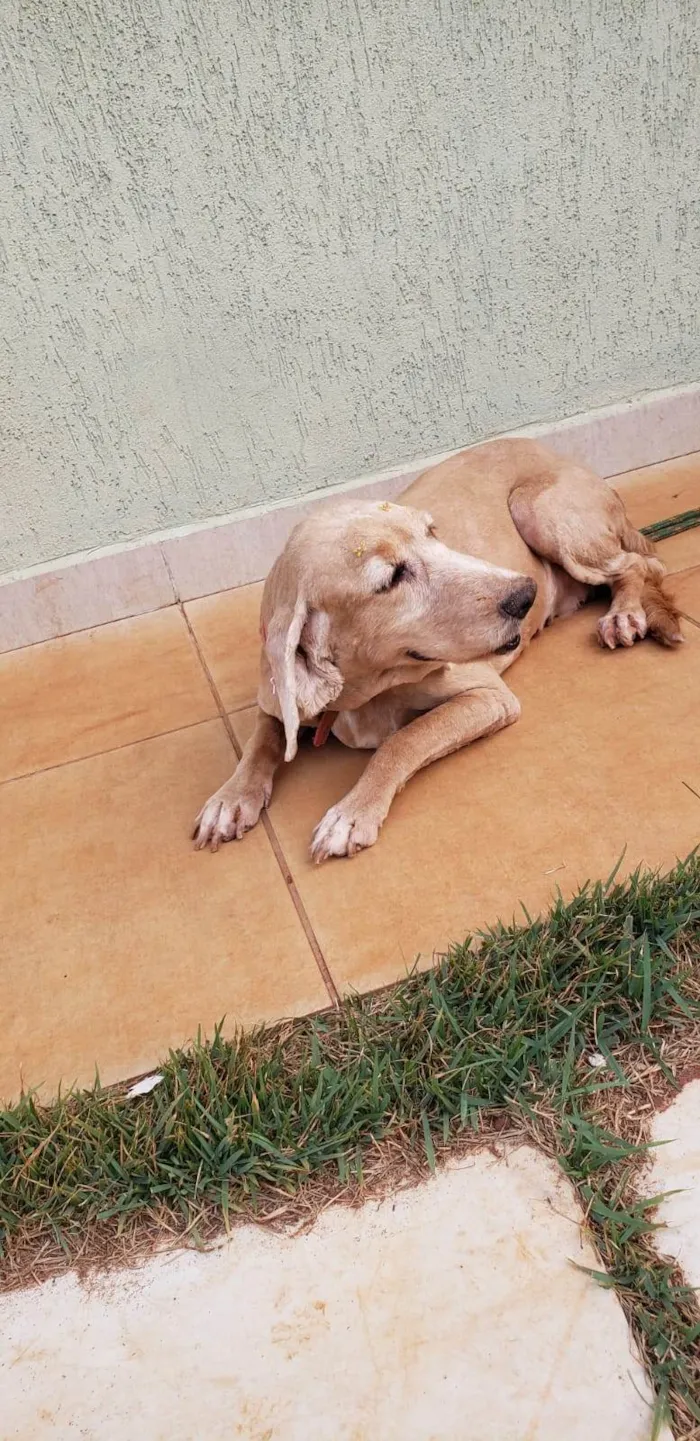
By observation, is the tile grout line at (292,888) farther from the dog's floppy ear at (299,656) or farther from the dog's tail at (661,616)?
the dog's tail at (661,616)

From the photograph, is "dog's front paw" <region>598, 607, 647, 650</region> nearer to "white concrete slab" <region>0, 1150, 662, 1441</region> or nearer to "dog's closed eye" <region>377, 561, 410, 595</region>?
"dog's closed eye" <region>377, 561, 410, 595</region>

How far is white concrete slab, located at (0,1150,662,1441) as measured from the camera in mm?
1288

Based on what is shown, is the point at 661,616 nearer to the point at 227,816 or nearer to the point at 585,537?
the point at 585,537

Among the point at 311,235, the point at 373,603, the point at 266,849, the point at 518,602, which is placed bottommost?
the point at 266,849

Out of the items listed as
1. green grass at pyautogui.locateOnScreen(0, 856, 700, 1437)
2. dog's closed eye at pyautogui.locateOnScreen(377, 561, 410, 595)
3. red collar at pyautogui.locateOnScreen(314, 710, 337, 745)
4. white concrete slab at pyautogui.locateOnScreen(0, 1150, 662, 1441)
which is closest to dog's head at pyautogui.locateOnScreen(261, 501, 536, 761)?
dog's closed eye at pyautogui.locateOnScreen(377, 561, 410, 595)

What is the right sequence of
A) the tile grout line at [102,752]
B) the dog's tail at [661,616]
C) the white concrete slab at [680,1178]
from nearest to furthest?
the white concrete slab at [680,1178]
the dog's tail at [661,616]
the tile grout line at [102,752]

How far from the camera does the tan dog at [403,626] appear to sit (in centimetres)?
233

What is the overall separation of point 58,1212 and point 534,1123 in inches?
32.2

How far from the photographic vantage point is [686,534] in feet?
12.0

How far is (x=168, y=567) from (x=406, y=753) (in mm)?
1749

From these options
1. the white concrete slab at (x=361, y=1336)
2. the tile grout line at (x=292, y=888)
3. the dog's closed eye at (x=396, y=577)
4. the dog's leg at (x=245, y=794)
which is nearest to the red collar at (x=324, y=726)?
the dog's leg at (x=245, y=794)

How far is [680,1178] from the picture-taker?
1499 millimetres

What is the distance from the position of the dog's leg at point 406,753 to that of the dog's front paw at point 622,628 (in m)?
A: 0.45

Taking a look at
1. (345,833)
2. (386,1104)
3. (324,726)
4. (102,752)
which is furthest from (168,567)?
(386,1104)
